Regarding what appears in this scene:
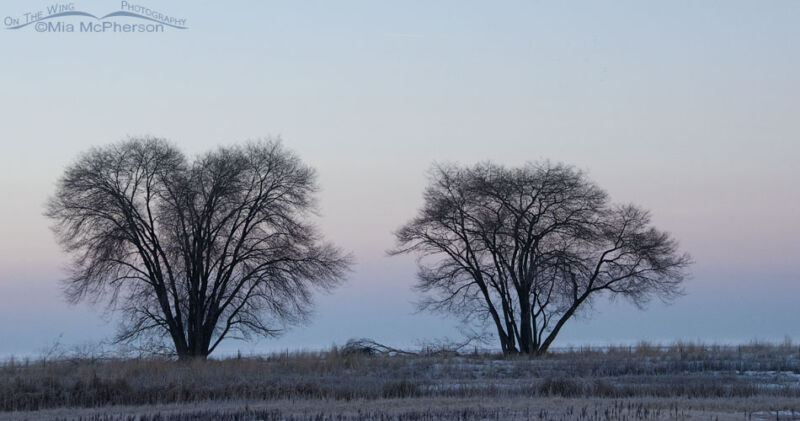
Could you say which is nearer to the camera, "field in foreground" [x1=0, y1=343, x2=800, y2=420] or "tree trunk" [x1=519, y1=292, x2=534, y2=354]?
"field in foreground" [x1=0, y1=343, x2=800, y2=420]

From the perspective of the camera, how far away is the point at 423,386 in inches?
1182

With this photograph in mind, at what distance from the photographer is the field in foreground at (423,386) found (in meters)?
22.8

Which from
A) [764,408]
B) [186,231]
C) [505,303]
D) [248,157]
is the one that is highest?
[248,157]

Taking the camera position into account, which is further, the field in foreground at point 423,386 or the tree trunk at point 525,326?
the tree trunk at point 525,326

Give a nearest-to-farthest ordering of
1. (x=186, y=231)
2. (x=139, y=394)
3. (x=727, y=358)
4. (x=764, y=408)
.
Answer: (x=764, y=408) < (x=139, y=394) < (x=727, y=358) < (x=186, y=231)

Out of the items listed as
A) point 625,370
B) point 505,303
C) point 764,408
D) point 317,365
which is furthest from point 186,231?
point 764,408

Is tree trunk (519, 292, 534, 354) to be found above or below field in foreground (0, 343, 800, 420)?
above

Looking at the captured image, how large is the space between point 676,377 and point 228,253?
2150 centimetres

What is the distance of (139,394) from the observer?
2862cm

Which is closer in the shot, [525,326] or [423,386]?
[423,386]

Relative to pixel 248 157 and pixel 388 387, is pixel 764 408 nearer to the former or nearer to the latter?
pixel 388 387

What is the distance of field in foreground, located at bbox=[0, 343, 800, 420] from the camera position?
74.9 feet

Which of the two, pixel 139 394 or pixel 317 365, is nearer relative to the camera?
pixel 139 394

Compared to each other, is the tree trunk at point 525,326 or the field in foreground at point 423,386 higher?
the tree trunk at point 525,326
